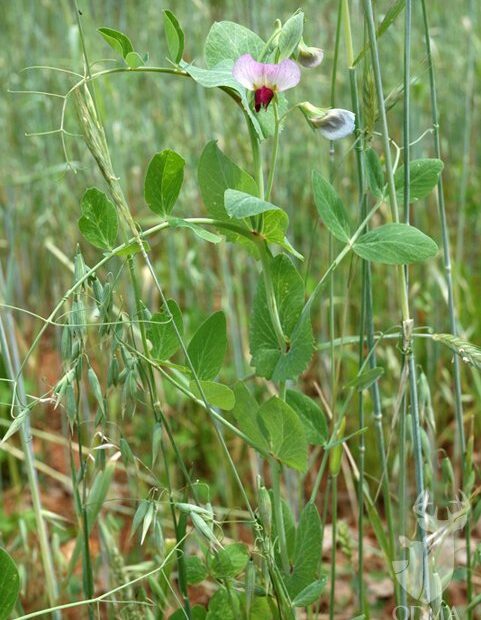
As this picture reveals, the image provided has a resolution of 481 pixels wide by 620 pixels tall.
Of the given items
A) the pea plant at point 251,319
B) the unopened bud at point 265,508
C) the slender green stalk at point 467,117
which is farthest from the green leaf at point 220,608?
the slender green stalk at point 467,117

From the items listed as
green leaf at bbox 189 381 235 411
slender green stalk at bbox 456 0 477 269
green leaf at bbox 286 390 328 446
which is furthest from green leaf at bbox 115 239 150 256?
slender green stalk at bbox 456 0 477 269

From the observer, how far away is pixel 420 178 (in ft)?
2.25

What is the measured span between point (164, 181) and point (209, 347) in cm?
13

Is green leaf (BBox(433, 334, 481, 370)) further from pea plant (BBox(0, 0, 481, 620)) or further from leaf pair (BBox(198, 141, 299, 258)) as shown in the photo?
leaf pair (BBox(198, 141, 299, 258))

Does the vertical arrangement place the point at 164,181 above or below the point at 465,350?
above

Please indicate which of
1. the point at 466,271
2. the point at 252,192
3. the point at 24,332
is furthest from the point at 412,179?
the point at 24,332

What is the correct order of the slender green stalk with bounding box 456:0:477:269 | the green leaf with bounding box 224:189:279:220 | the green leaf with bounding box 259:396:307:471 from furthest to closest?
the slender green stalk with bounding box 456:0:477:269, the green leaf with bounding box 259:396:307:471, the green leaf with bounding box 224:189:279:220

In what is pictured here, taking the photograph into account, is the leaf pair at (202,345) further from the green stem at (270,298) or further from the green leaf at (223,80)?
the green leaf at (223,80)

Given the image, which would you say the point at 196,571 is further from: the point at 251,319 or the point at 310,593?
the point at 251,319

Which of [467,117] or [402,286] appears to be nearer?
[402,286]

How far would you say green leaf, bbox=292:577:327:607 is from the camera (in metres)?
0.64

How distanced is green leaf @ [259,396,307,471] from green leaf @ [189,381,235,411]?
3 cm

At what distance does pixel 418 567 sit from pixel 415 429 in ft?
0.36

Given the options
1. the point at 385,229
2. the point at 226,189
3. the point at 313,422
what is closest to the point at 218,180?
the point at 226,189
